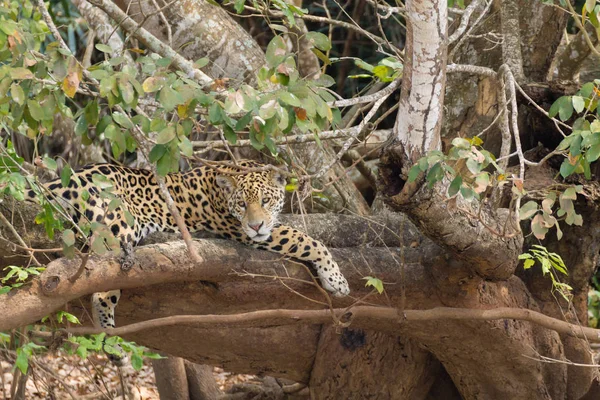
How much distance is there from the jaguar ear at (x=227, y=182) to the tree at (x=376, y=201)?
210 millimetres

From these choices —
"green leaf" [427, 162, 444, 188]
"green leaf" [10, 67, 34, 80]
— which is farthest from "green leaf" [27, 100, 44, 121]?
"green leaf" [427, 162, 444, 188]

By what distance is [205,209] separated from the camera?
619 centimetres

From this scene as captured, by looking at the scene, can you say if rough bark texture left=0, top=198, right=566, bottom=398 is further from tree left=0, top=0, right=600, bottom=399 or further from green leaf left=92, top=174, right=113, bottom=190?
green leaf left=92, top=174, right=113, bottom=190

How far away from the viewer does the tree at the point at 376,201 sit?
420cm

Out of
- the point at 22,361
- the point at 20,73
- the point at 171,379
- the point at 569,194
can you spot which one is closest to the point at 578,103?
the point at 569,194

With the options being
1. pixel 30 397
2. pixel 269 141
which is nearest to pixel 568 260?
pixel 269 141

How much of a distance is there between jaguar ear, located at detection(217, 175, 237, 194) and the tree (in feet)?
0.69

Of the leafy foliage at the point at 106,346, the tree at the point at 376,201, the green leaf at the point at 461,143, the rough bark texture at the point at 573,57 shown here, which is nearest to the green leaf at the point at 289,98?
the tree at the point at 376,201

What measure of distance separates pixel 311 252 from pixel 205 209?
0.97 m

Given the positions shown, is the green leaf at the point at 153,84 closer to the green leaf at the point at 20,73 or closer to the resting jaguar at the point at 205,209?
the green leaf at the point at 20,73

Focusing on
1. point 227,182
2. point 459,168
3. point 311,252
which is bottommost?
point 311,252

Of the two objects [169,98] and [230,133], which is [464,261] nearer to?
[230,133]

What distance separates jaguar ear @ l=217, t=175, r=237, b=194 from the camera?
5930mm

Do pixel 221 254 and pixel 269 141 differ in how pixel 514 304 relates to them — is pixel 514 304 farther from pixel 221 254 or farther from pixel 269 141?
pixel 269 141
